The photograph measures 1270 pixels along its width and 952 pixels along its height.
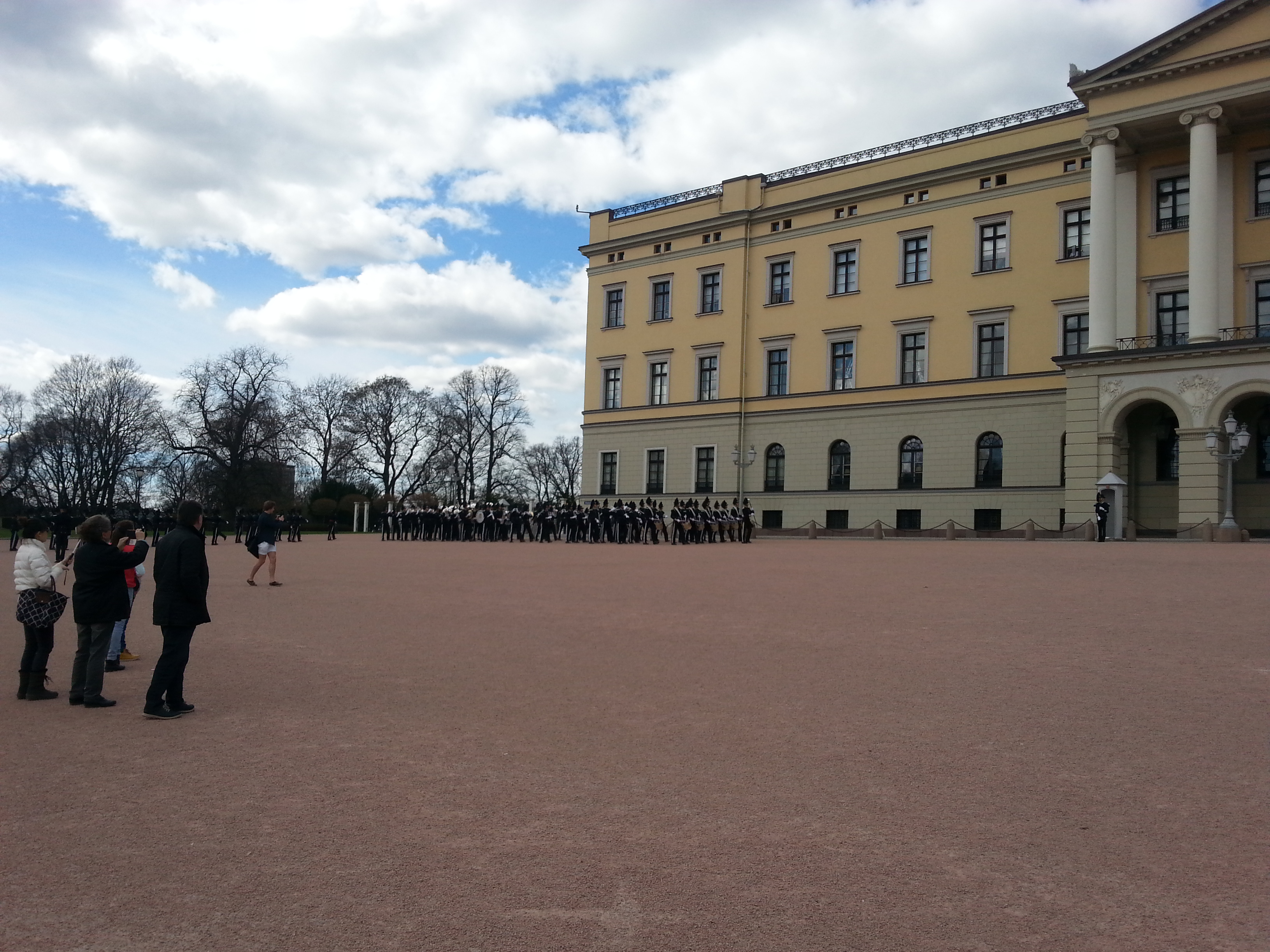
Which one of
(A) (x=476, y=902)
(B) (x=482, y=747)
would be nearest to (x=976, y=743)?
(B) (x=482, y=747)

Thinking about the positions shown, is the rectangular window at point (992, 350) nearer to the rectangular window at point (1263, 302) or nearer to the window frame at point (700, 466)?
the rectangular window at point (1263, 302)

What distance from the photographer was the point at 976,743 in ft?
23.7

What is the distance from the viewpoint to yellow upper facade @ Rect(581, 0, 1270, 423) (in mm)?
37719

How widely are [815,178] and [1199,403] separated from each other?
22819 mm

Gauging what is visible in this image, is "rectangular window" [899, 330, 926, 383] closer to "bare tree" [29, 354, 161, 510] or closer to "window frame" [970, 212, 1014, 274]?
"window frame" [970, 212, 1014, 274]

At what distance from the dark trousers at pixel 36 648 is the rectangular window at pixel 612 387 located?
163 ft

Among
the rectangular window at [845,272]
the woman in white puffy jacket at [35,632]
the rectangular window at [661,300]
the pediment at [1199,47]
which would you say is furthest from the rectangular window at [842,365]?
the woman in white puffy jacket at [35,632]

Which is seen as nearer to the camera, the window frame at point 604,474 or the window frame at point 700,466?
the window frame at point 700,466

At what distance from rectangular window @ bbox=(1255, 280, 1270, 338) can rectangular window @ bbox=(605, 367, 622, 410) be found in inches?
1234

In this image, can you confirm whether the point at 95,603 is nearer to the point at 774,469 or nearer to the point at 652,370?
the point at 774,469

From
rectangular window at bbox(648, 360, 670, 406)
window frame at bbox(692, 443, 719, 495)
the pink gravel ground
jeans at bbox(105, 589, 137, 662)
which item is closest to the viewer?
the pink gravel ground

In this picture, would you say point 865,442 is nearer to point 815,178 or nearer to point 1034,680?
point 815,178

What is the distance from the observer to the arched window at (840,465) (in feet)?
163

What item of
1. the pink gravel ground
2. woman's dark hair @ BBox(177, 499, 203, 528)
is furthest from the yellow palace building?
woman's dark hair @ BBox(177, 499, 203, 528)
